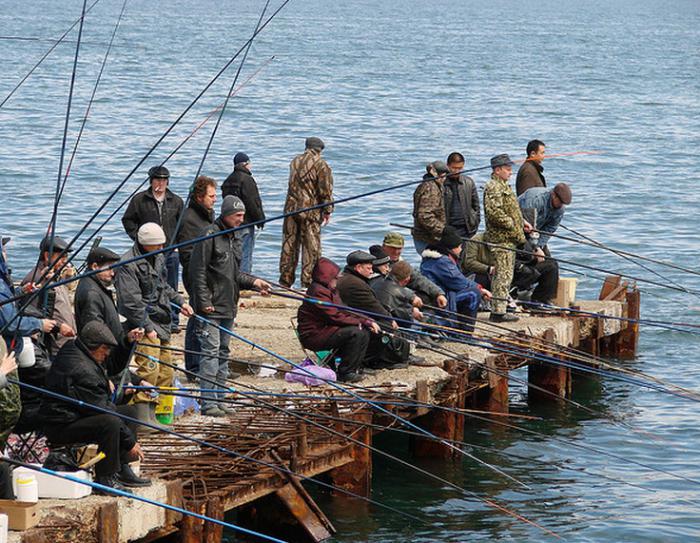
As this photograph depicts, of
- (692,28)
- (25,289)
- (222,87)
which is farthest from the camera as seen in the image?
(692,28)

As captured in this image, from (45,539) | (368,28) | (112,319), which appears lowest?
(45,539)

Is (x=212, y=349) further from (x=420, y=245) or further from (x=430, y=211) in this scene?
(x=420, y=245)

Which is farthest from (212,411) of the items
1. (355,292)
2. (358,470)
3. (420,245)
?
(420,245)

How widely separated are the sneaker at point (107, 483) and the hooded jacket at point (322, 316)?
345 cm

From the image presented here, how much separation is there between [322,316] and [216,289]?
1329 mm

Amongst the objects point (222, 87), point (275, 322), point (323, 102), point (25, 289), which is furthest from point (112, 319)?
point (222, 87)

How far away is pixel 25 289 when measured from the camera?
1005 centimetres

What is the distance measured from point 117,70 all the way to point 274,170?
2072cm

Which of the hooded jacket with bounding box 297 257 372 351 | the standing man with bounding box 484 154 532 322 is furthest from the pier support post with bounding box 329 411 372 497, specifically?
the standing man with bounding box 484 154 532 322

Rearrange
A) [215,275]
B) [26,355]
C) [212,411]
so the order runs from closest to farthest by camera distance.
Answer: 1. [26,355]
2. [215,275]
3. [212,411]

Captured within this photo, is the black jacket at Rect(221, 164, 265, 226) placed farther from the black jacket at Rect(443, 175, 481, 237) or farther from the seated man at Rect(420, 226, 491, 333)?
the seated man at Rect(420, 226, 491, 333)

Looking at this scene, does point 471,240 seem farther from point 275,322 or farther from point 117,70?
point 117,70

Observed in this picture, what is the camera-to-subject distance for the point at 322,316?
42.1 feet

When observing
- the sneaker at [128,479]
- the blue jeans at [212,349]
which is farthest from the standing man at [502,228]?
the sneaker at [128,479]
